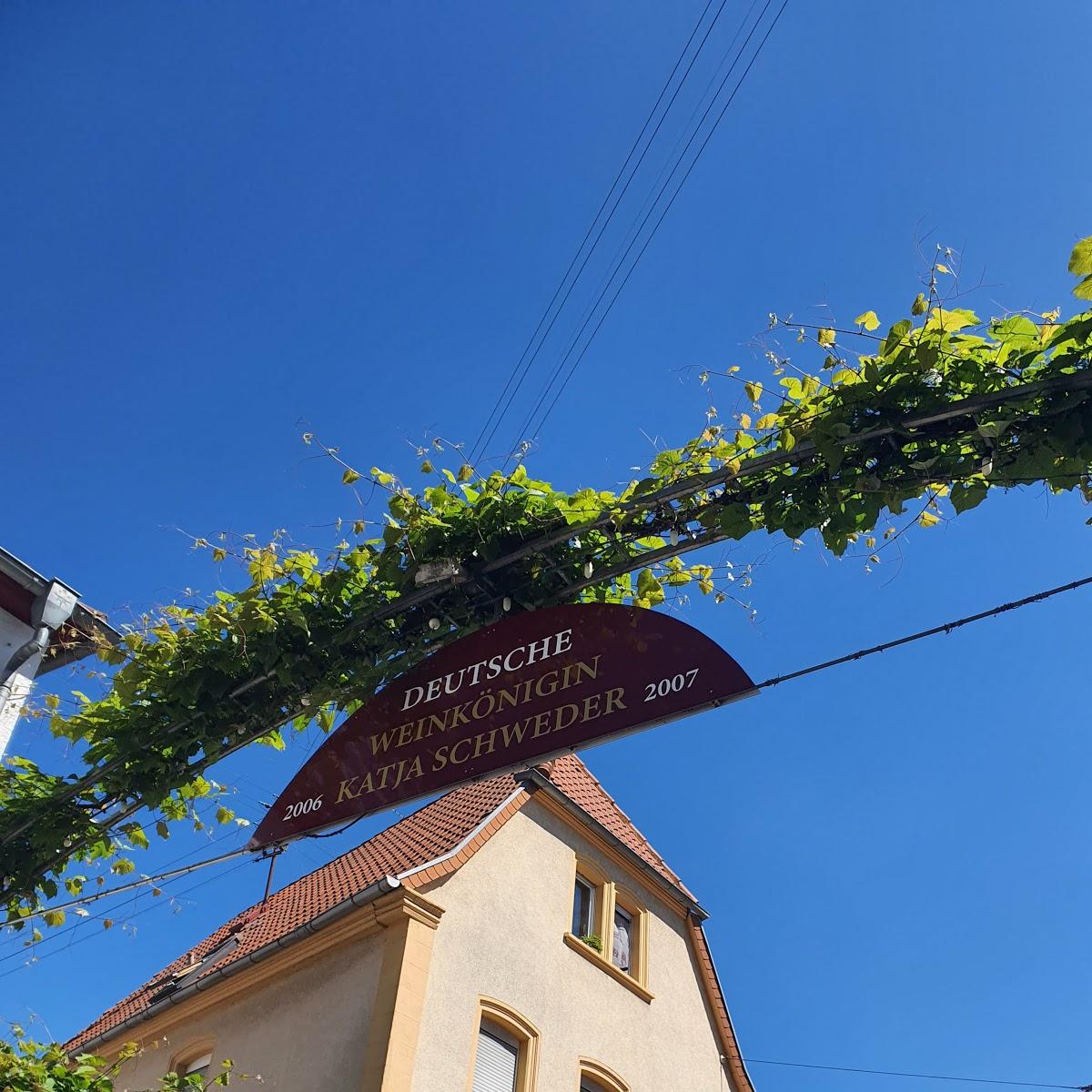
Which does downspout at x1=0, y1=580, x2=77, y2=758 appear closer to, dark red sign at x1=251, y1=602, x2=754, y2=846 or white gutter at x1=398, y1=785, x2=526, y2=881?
dark red sign at x1=251, y1=602, x2=754, y2=846

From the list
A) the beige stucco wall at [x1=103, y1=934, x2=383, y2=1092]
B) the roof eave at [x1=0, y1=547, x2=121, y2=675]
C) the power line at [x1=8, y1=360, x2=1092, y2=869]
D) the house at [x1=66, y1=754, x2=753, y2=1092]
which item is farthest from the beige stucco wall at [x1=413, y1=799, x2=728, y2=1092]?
the power line at [x1=8, y1=360, x2=1092, y2=869]

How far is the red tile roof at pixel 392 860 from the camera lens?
12102 mm

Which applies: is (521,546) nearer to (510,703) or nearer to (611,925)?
(510,703)

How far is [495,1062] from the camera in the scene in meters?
10.6

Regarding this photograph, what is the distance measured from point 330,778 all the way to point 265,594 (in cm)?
111

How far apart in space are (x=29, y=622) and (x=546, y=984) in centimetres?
679

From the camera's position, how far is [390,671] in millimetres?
5219

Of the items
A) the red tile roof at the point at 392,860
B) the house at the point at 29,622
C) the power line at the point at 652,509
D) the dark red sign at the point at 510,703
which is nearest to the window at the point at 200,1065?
the red tile roof at the point at 392,860

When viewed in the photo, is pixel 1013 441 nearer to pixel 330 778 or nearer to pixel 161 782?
pixel 330 778

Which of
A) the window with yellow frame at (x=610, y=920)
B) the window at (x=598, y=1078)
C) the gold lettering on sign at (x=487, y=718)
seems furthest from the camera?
the window with yellow frame at (x=610, y=920)

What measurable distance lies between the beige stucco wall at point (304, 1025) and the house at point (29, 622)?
463cm

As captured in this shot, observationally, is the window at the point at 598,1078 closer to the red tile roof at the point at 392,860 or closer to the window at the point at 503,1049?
the window at the point at 503,1049

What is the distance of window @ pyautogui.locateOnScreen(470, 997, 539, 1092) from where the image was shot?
34.3ft

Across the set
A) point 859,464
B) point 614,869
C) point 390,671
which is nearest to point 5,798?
point 390,671
